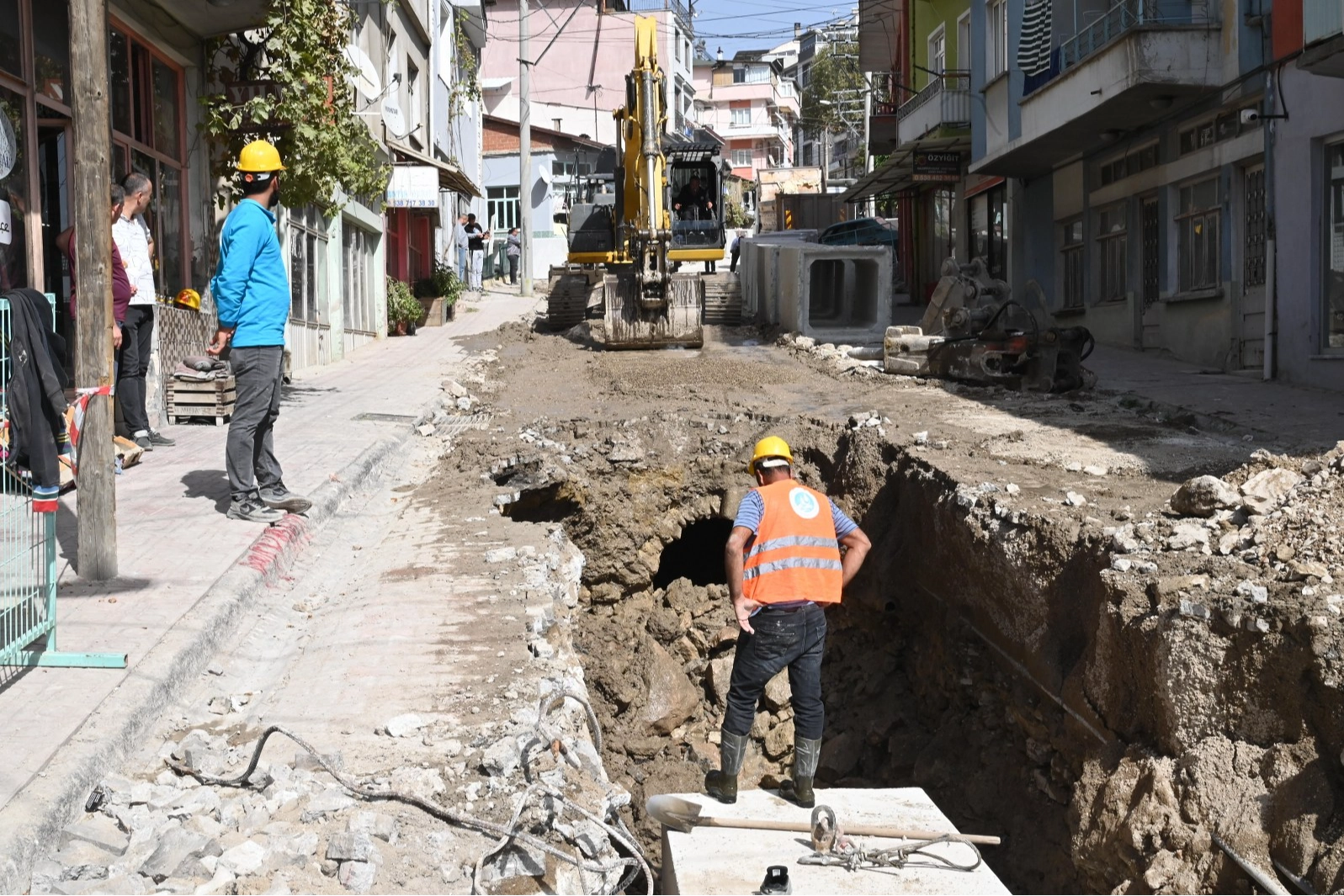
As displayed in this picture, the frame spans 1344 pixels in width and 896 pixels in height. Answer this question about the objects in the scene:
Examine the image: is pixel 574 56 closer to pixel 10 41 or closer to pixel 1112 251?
pixel 1112 251

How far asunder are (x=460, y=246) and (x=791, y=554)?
29848 millimetres

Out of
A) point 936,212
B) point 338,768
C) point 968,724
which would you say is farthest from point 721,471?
point 936,212

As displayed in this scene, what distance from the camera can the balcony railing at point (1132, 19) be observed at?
15672 mm

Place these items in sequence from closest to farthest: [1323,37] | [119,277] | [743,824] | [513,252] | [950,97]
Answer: [743,824], [119,277], [1323,37], [950,97], [513,252]

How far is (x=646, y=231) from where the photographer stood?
750 inches

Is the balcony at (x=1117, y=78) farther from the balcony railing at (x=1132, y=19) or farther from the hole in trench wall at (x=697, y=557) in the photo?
the hole in trench wall at (x=697, y=557)

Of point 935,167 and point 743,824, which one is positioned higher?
point 935,167

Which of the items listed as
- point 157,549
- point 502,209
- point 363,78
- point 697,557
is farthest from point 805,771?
point 502,209

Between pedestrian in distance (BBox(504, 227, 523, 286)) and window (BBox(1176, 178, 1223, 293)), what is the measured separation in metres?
23.7

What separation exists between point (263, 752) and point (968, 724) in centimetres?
502

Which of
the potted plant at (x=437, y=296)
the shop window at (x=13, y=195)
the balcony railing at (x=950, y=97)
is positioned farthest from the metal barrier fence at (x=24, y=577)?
the balcony railing at (x=950, y=97)

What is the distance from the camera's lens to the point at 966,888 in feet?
15.2

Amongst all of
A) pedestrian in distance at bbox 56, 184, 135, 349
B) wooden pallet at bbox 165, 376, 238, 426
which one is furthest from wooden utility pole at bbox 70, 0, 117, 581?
wooden pallet at bbox 165, 376, 238, 426

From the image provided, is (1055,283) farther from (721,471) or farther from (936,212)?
(721,471)
